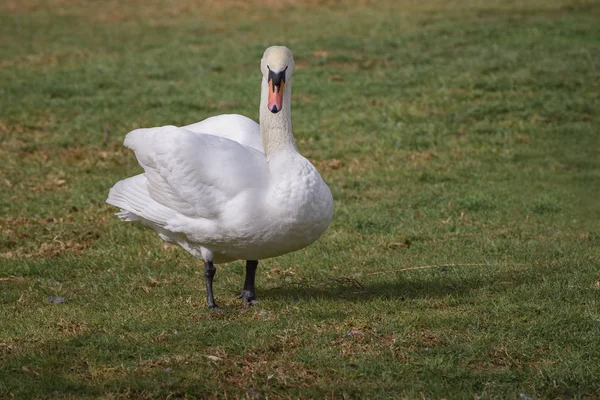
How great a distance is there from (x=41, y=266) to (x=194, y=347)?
10.3 ft

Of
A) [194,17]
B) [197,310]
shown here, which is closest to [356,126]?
[197,310]

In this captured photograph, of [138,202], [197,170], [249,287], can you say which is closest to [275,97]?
[197,170]

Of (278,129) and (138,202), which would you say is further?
(138,202)

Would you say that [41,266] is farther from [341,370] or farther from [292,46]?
[292,46]

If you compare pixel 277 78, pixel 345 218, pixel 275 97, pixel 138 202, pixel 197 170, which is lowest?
pixel 345 218

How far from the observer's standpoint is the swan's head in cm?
668

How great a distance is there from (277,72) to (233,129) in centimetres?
119

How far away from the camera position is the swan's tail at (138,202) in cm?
691

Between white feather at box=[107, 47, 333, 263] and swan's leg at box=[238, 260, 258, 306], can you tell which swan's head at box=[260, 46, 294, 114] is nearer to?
white feather at box=[107, 47, 333, 263]

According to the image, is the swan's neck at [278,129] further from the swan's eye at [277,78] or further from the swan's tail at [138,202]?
the swan's tail at [138,202]

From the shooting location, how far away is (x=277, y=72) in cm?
670

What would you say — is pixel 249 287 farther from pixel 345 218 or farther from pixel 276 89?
pixel 345 218

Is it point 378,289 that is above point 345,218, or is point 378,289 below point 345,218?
above

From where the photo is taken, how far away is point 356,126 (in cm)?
1466
